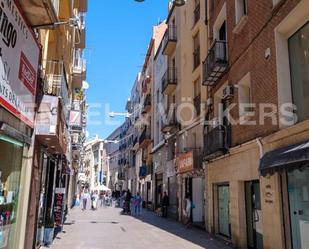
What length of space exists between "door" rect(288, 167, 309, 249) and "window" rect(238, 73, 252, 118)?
3902 millimetres

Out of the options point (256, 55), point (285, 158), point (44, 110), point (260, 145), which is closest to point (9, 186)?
point (44, 110)

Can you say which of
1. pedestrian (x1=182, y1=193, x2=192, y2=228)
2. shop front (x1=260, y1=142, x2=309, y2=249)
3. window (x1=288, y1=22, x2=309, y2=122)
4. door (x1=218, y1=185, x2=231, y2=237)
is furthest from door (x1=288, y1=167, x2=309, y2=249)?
pedestrian (x1=182, y1=193, x2=192, y2=228)

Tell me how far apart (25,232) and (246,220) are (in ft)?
24.9

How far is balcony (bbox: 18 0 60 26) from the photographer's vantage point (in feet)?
24.5

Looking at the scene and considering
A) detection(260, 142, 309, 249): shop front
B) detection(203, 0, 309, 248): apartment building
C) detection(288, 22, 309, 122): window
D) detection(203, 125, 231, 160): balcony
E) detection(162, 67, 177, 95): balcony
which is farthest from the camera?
detection(162, 67, 177, 95): balcony

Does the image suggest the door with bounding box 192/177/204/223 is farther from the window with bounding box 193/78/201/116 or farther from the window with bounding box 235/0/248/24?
the window with bounding box 235/0/248/24

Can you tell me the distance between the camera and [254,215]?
1279 centimetres

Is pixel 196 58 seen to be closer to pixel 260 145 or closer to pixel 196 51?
pixel 196 51

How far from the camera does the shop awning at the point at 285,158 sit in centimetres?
816

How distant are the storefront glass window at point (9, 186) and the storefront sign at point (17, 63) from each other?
65 cm

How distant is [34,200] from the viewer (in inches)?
409

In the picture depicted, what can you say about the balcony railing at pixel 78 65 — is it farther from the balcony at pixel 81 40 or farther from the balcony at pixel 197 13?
the balcony at pixel 197 13

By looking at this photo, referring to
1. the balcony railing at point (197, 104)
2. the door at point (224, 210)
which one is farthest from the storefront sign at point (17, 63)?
the balcony railing at point (197, 104)

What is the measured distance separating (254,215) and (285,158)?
4.47m
